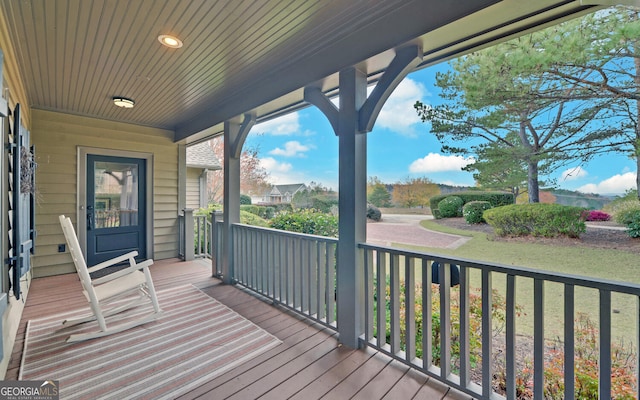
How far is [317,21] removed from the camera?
207 centimetres

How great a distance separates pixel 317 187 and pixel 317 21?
3426 mm

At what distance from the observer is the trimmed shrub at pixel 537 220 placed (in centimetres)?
175

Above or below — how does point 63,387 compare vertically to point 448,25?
below

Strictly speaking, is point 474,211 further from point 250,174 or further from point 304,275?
point 250,174

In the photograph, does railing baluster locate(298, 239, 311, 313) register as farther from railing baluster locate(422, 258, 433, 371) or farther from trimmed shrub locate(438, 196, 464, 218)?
trimmed shrub locate(438, 196, 464, 218)

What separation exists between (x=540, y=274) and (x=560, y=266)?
0.32 metres

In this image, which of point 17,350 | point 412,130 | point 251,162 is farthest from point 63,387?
point 251,162

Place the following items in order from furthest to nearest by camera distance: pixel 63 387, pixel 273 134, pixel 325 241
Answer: pixel 273 134, pixel 325 241, pixel 63 387

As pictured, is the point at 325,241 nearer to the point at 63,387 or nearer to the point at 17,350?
the point at 63,387

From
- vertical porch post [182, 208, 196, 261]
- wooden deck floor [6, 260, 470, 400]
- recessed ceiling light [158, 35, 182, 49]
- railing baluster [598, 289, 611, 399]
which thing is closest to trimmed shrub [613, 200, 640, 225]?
railing baluster [598, 289, 611, 399]

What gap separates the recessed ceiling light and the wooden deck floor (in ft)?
8.59

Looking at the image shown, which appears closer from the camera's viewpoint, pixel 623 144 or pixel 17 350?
pixel 623 144

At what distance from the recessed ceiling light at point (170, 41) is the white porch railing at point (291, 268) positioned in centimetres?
198

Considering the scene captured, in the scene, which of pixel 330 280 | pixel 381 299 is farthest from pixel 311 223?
pixel 381 299
